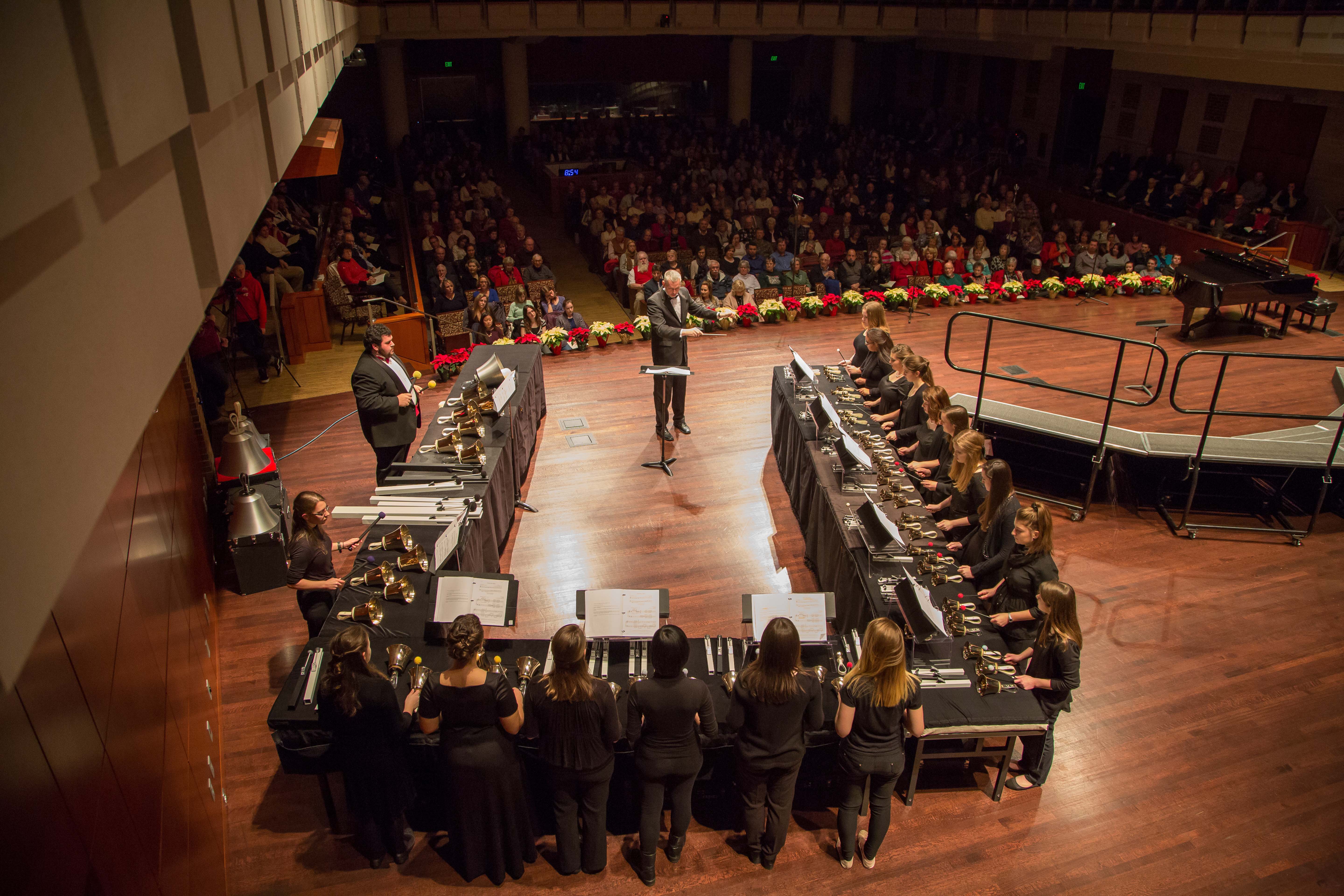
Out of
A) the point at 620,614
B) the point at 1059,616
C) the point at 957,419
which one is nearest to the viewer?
the point at 1059,616

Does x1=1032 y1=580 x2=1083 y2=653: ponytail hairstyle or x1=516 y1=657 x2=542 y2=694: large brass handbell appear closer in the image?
x1=1032 y1=580 x2=1083 y2=653: ponytail hairstyle

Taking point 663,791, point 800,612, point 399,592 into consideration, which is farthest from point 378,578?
point 800,612

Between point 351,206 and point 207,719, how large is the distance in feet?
38.1

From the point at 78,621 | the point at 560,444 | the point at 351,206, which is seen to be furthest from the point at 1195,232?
the point at 78,621

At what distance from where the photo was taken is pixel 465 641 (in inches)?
144

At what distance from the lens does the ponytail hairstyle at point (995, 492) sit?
5477 millimetres

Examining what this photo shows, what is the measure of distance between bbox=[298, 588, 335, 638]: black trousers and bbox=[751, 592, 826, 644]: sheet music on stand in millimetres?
2462

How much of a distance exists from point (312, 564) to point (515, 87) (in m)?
19.0

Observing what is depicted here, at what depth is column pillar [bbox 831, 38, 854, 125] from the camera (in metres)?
22.5

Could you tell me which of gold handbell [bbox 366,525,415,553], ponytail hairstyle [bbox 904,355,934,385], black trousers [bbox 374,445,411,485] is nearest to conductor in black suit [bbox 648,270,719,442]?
ponytail hairstyle [bbox 904,355,934,385]

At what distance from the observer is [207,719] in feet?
16.0

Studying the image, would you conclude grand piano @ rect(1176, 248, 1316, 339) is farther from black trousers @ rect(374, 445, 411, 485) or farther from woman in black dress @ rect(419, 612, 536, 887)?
woman in black dress @ rect(419, 612, 536, 887)

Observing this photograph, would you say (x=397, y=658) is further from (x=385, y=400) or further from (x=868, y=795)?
(x=868, y=795)

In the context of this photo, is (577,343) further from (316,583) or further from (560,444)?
(316,583)
